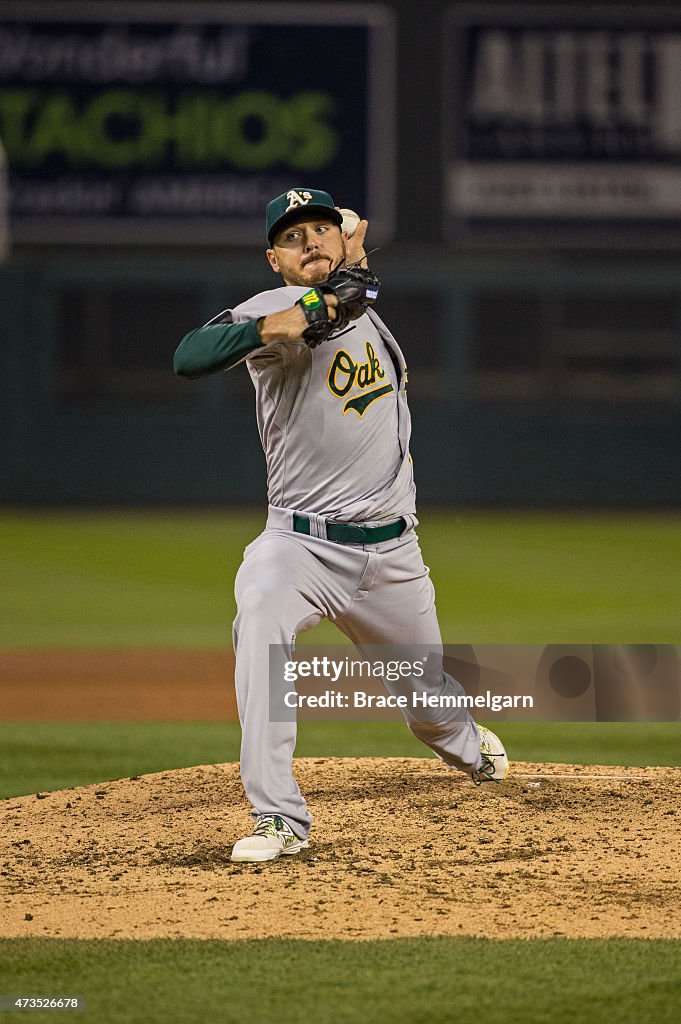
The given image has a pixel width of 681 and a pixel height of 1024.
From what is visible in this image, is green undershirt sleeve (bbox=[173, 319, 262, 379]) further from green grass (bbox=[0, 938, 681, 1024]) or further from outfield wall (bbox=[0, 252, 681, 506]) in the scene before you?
outfield wall (bbox=[0, 252, 681, 506])

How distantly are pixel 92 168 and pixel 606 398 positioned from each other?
6970 mm

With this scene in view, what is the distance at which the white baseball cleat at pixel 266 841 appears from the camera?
4504 millimetres

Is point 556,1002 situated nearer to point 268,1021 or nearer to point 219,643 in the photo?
point 268,1021

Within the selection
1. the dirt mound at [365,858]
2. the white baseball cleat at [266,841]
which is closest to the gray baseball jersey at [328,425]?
the white baseball cleat at [266,841]

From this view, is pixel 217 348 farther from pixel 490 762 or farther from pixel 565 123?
pixel 565 123

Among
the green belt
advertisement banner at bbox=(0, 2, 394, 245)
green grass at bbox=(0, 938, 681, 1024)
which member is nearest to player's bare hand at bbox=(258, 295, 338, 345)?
the green belt

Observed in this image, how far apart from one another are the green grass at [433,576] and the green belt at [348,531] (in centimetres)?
488

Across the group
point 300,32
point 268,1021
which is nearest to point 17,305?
point 300,32

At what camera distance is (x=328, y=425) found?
4.76 meters

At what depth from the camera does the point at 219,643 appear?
990 cm

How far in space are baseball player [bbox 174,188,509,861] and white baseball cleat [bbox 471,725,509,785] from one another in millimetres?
463

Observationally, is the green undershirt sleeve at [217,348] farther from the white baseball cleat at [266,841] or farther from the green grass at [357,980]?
the green grass at [357,980]

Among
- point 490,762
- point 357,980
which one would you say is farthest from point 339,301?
point 490,762

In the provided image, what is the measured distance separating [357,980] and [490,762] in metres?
2.04
